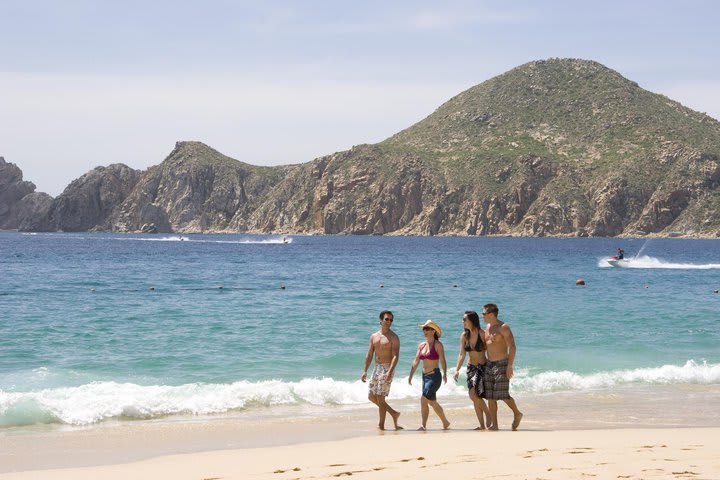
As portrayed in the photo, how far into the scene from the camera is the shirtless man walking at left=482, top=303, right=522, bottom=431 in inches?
489

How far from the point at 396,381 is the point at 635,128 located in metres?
184

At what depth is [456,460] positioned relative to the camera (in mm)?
9797

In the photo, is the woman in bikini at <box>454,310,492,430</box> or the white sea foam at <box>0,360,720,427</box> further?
the white sea foam at <box>0,360,720,427</box>

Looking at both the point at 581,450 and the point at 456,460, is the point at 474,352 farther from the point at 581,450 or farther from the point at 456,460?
the point at 456,460

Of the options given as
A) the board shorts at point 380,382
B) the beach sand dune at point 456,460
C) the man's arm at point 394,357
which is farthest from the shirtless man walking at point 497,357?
the board shorts at point 380,382

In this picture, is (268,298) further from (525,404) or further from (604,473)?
(604,473)

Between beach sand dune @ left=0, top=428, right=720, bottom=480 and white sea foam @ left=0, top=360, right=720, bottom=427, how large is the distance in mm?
4292

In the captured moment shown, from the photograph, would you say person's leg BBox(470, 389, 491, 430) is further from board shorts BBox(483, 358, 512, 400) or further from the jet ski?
the jet ski

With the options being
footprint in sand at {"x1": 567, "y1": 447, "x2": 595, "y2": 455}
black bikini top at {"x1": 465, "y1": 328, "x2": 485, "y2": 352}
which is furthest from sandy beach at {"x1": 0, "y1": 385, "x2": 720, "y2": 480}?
black bikini top at {"x1": 465, "y1": 328, "x2": 485, "y2": 352}

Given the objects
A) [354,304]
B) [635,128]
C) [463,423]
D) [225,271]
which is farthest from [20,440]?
[635,128]

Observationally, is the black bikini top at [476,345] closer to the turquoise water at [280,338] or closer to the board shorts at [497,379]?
the board shorts at [497,379]

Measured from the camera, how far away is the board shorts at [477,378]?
12680 millimetres

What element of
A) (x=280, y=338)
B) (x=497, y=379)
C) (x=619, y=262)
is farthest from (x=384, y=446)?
(x=619, y=262)

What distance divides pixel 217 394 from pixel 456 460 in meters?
7.60
